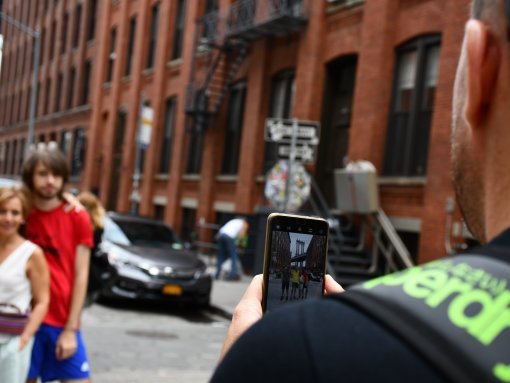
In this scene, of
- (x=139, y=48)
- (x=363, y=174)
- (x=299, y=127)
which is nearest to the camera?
(x=299, y=127)

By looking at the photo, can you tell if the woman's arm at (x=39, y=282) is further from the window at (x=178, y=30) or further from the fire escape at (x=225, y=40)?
the window at (x=178, y=30)

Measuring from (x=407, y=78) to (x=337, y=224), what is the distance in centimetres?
355

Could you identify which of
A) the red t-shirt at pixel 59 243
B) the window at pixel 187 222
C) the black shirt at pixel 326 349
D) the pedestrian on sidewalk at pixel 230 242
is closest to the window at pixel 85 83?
the window at pixel 187 222

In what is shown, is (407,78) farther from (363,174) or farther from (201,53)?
(201,53)

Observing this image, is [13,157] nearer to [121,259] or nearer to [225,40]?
[225,40]

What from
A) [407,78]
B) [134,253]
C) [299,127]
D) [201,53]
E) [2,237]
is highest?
[201,53]

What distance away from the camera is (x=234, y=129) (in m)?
22.7

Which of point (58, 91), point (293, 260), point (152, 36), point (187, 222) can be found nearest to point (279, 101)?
point (187, 222)

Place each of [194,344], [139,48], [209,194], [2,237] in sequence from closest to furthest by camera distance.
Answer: [2,237], [194,344], [209,194], [139,48]

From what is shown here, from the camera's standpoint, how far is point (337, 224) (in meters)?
15.5

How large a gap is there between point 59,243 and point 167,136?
23033 mm

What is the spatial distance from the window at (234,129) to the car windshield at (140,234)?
831cm

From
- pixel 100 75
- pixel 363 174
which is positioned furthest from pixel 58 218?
pixel 100 75

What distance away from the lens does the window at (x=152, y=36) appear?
2948 centimetres
